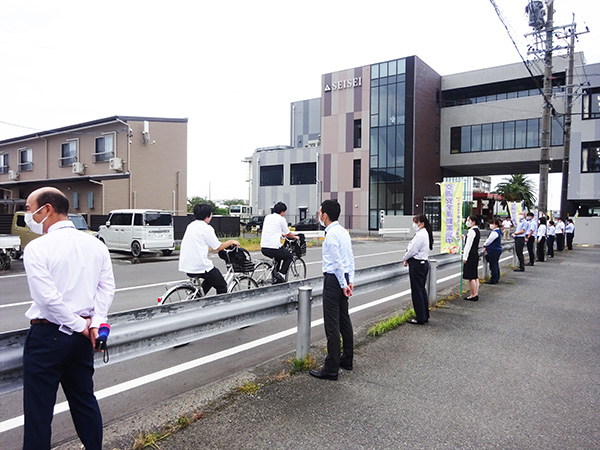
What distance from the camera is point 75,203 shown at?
2762cm

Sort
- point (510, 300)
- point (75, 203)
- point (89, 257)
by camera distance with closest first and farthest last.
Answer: point (89, 257) < point (510, 300) < point (75, 203)

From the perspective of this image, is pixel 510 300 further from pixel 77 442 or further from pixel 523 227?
pixel 77 442

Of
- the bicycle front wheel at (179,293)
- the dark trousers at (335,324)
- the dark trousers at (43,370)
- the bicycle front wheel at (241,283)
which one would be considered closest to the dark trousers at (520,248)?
the bicycle front wheel at (241,283)

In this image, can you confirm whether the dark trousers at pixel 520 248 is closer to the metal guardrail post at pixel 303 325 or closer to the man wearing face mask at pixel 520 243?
the man wearing face mask at pixel 520 243

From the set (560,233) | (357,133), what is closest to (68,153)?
(357,133)

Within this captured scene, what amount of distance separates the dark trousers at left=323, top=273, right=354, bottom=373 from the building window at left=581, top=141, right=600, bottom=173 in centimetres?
3398

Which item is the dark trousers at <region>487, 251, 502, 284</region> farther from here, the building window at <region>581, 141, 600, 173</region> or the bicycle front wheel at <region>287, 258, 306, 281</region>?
the building window at <region>581, 141, 600, 173</region>

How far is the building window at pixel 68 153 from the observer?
28.6 m

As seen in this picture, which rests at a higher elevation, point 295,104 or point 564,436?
point 295,104

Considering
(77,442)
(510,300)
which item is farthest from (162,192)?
(77,442)

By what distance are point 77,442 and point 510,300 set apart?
817 centimetres

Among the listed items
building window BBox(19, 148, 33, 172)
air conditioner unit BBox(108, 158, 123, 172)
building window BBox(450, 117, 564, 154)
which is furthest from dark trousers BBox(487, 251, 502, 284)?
building window BBox(450, 117, 564, 154)

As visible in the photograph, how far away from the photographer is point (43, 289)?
2.36 m

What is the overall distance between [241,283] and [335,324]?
2675 mm
